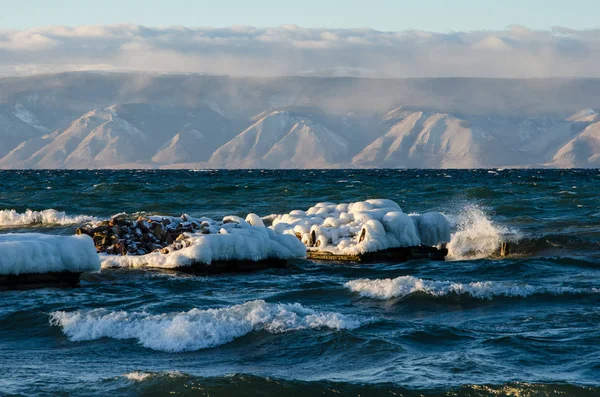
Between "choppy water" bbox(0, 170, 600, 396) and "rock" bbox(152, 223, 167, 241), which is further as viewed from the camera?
"rock" bbox(152, 223, 167, 241)

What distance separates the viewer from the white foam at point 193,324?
1484 centimetres

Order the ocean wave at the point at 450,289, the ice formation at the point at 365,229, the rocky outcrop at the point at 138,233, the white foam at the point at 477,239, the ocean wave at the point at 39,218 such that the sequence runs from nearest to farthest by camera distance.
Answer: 1. the ocean wave at the point at 450,289
2. the rocky outcrop at the point at 138,233
3. the ice formation at the point at 365,229
4. the white foam at the point at 477,239
5. the ocean wave at the point at 39,218

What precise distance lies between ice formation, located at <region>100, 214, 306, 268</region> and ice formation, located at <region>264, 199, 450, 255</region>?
2.00 meters

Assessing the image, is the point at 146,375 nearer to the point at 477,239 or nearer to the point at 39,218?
the point at 477,239

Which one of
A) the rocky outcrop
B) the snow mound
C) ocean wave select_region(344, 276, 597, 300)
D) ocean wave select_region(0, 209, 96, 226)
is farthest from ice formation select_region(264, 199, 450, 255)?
ocean wave select_region(0, 209, 96, 226)

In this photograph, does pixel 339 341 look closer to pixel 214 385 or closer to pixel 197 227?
pixel 214 385

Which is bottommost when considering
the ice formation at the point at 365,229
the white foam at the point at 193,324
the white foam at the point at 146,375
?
the white foam at the point at 146,375

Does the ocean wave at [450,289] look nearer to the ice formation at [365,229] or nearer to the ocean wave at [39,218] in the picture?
the ice formation at [365,229]

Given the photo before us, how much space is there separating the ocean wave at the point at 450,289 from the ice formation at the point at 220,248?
4.63 metres

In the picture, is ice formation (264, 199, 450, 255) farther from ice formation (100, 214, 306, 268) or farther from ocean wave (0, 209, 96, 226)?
ocean wave (0, 209, 96, 226)

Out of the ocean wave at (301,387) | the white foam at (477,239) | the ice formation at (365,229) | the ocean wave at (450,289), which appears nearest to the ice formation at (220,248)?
the ice formation at (365,229)

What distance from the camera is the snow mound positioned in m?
19.5

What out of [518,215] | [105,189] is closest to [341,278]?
[518,215]

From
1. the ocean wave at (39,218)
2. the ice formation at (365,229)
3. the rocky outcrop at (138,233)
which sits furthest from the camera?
the ocean wave at (39,218)
